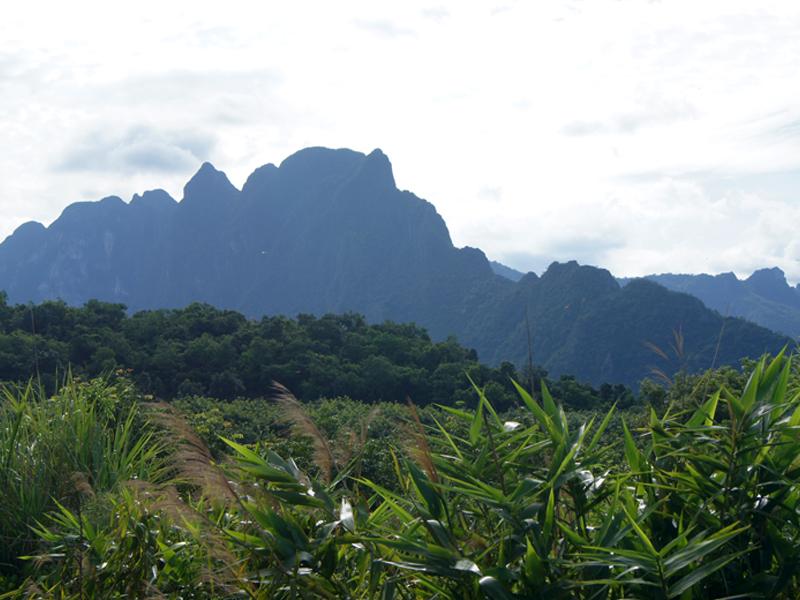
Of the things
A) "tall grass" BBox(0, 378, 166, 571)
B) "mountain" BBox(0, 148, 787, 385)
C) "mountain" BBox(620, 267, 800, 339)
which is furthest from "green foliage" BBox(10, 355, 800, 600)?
"mountain" BBox(0, 148, 787, 385)

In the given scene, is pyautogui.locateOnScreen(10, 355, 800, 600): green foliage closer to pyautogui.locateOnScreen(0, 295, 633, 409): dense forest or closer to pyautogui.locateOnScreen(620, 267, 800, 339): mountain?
pyautogui.locateOnScreen(0, 295, 633, 409): dense forest

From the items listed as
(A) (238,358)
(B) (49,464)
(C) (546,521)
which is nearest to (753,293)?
(A) (238,358)

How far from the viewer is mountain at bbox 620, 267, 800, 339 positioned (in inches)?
1816

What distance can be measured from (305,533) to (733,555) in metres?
1.08

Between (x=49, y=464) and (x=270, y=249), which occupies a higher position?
(x=270, y=249)

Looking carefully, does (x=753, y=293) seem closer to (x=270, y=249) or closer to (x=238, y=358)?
(x=238, y=358)

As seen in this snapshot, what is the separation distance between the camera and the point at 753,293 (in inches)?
2557

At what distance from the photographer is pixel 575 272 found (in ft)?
192

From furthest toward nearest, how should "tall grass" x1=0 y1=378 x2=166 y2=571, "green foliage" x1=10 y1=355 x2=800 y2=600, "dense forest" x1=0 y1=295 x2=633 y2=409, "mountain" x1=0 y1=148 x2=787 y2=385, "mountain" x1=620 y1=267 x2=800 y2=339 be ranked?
"mountain" x1=0 y1=148 x2=787 y2=385 < "mountain" x1=620 y1=267 x2=800 y2=339 < "dense forest" x1=0 y1=295 x2=633 y2=409 < "tall grass" x1=0 y1=378 x2=166 y2=571 < "green foliage" x1=10 y1=355 x2=800 y2=600

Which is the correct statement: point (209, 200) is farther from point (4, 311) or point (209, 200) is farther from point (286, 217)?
point (4, 311)

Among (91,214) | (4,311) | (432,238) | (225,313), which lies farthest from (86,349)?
(91,214)

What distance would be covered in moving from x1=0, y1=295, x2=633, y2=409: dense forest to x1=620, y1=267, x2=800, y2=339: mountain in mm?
13646

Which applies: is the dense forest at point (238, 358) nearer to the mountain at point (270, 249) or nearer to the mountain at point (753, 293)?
the mountain at point (753, 293)

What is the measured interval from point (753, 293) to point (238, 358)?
168 ft
